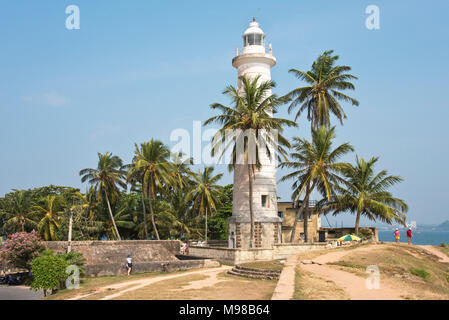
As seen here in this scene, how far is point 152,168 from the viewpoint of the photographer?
4275 cm

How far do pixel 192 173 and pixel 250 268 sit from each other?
28.1 metres

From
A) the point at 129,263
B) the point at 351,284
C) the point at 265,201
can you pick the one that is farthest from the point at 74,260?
the point at 351,284

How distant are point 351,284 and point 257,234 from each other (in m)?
17.8

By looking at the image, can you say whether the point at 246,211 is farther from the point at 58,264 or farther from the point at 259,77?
the point at 58,264

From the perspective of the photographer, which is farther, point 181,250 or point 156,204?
point 156,204

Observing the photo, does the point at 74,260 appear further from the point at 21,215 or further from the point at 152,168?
the point at 21,215

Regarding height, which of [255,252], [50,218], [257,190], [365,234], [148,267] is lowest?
[148,267]

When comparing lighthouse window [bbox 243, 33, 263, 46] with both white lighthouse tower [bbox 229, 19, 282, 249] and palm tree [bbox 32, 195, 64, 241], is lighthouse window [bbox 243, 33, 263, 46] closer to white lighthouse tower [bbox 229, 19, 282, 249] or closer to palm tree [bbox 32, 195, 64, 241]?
white lighthouse tower [bbox 229, 19, 282, 249]

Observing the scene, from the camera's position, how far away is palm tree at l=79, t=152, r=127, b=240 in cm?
4531

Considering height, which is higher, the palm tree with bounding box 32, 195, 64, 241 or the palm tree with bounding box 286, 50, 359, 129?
the palm tree with bounding box 286, 50, 359, 129

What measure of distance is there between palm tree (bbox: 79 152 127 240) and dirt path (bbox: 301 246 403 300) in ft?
95.6

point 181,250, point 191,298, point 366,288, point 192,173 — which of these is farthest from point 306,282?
point 192,173

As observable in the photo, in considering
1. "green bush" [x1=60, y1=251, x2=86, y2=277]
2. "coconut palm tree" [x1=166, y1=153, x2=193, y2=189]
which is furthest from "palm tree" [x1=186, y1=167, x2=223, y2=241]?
"green bush" [x1=60, y1=251, x2=86, y2=277]
